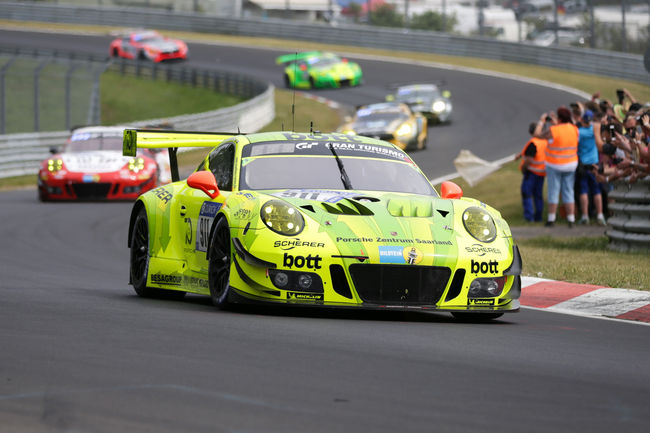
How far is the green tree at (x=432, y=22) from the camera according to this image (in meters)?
54.6

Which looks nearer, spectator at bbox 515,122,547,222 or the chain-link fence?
spectator at bbox 515,122,547,222

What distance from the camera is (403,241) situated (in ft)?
24.8

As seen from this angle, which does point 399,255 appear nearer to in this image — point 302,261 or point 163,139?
point 302,261

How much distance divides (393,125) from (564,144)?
14206mm

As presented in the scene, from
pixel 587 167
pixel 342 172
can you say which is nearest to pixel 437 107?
pixel 587 167

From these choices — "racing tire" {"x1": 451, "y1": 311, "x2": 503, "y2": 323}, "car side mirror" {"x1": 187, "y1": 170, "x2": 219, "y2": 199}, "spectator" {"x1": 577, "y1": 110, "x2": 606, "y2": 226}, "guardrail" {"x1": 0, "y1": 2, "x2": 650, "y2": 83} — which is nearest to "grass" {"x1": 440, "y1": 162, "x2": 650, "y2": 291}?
"spectator" {"x1": 577, "y1": 110, "x2": 606, "y2": 226}

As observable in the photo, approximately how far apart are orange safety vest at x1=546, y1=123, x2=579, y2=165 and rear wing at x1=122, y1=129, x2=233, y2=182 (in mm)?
7148

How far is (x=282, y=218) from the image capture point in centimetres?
762

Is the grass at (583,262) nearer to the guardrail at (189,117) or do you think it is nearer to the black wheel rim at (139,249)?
the black wheel rim at (139,249)

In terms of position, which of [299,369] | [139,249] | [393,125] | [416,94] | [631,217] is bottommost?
[393,125]

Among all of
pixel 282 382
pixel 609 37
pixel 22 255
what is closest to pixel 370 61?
pixel 609 37

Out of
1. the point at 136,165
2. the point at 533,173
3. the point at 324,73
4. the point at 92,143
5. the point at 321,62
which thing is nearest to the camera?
the point at 533,173

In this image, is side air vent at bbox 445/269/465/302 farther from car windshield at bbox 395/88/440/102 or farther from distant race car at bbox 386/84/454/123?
distant race car at bbox 386/84/454/123

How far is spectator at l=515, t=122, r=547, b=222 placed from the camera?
17234 mm
